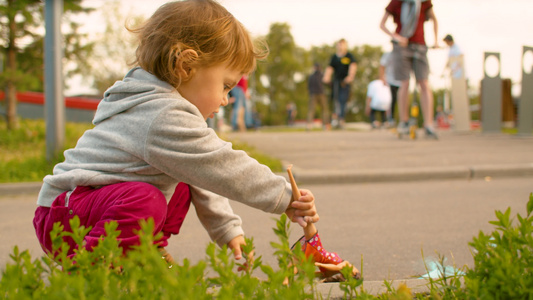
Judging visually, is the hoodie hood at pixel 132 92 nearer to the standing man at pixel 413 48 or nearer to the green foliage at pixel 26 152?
the green foliage at pixel 26 152

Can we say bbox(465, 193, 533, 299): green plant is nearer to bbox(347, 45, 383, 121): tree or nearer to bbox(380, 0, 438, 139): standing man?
bbox(380, 0, 438, 139): standing man

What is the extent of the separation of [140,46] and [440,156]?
16.6ft

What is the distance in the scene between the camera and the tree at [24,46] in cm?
915

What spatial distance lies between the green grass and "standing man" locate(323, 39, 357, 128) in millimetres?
7640

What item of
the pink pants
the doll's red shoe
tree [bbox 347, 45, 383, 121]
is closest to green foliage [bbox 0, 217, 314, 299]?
the pink pants

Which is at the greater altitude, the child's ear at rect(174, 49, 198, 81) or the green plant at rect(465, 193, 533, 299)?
the child's ear at rect(174, 49, 198, 81)

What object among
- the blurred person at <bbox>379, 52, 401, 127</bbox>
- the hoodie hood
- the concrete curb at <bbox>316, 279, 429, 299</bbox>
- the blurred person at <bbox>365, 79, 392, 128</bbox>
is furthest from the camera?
the blurred person at <bbox>365, 79, 392, 128</bbox>

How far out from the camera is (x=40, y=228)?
2152mm

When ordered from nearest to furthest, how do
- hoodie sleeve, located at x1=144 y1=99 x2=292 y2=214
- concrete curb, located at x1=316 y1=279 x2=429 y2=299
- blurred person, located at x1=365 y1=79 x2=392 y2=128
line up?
concrete curb, located at x1=316 y1=279 x2=429 y2=299
hoodie sleeve, located at x1=144 y1=99 x2=292 y2=214
blurred person, located at x1=365 y1=79 x2=392 y2=128

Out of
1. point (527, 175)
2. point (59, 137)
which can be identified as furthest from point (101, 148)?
point (527, 175)

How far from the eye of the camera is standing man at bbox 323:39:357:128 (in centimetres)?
1435

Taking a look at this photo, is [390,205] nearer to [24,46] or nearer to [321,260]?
[321,260]

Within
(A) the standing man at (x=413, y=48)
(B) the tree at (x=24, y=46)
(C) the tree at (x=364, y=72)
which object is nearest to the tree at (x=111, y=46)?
(B) the tree at (x=24, y=46)

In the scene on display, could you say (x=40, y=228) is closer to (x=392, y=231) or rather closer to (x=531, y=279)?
(x=531, y=279)
